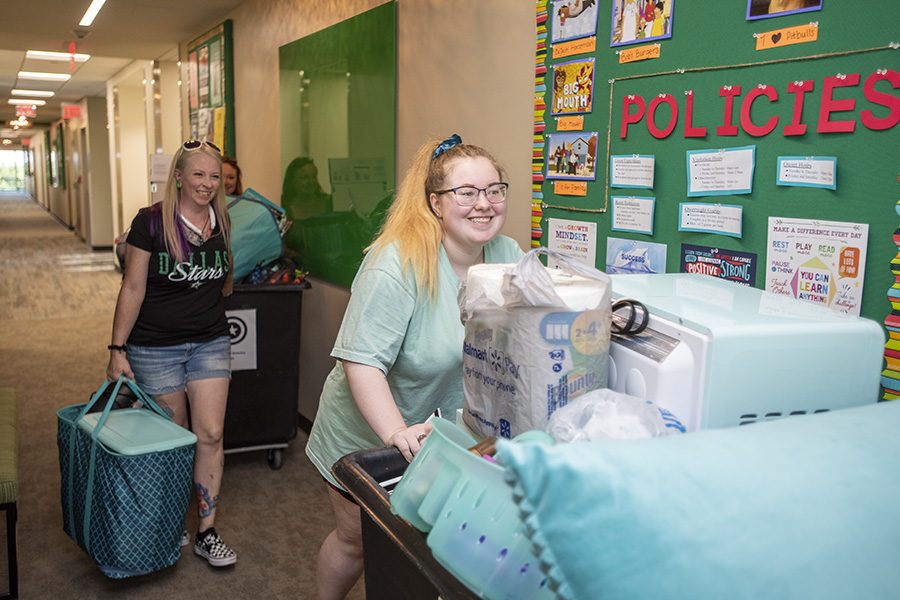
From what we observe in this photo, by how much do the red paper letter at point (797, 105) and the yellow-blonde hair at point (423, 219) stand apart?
2.05 ft

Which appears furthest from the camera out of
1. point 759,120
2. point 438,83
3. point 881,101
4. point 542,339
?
point 438,83

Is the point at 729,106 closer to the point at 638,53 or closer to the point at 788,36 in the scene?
the point at 788,36

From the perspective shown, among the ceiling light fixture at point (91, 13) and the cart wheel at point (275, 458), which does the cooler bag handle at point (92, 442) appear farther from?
the ceiling light fixture at point (91, 13)

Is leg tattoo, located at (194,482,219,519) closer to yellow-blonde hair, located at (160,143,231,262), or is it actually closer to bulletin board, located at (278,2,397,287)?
yellow-blonde hair, located at (160,143,231,262)

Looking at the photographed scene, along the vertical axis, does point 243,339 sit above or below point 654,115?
below

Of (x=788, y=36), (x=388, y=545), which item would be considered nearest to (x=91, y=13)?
(x=788, y=36)

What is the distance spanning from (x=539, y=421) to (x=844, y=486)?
1.15 ft

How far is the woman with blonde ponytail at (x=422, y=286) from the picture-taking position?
1.48m

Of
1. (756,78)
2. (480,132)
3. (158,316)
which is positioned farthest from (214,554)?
(756,78)

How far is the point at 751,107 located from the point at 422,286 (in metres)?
0.85

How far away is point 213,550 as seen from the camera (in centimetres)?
294

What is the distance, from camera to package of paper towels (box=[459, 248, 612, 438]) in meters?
0.88

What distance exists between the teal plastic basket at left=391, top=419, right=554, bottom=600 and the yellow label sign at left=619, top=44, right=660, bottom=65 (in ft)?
4.64

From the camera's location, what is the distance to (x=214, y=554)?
9.61 feet
